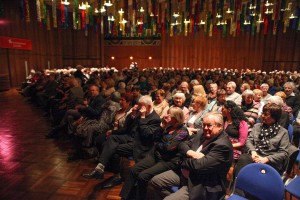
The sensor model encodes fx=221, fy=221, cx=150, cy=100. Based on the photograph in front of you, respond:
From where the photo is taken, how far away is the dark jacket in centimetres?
200

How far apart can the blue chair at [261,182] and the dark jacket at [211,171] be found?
0.63 ft

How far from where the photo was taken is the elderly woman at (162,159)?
100 inches

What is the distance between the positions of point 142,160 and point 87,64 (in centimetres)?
1716

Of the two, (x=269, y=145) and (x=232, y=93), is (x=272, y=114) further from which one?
(x=232, y=93)

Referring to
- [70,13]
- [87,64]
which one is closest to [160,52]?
[87,64]

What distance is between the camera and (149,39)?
64.4 feet

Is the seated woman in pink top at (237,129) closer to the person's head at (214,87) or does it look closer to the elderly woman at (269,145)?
the elderly woman at (269,145)

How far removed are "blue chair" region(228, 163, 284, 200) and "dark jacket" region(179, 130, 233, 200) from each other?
191 mm

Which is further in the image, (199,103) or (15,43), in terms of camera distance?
(15,43)

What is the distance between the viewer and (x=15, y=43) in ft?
40.2

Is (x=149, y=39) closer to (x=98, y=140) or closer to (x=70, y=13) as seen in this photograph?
(x=70, y=13)

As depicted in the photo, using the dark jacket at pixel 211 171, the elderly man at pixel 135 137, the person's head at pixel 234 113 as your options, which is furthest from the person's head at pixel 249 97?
the dark jacket at pixel 211 171

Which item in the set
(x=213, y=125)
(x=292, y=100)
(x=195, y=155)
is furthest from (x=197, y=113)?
(x=292, y=100)

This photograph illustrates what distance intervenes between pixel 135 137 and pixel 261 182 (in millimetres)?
1618
